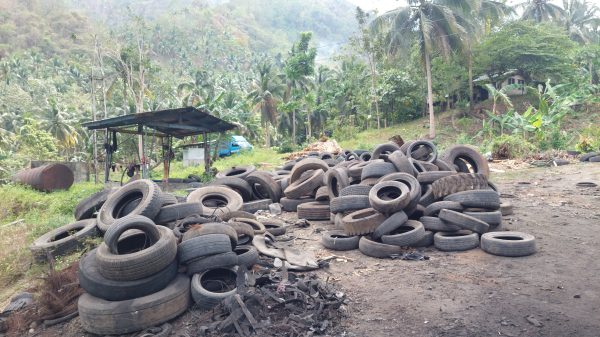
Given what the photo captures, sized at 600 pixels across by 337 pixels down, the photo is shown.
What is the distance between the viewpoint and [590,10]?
52438mm

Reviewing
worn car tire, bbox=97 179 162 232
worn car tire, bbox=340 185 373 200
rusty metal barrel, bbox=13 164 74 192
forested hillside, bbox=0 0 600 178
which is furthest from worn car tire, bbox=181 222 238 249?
forested hillside, bbox=0 0 600 178

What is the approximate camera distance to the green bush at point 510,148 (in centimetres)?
1744

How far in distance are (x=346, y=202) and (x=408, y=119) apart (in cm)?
2933

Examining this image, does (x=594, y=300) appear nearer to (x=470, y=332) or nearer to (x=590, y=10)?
(x=470, y=332)

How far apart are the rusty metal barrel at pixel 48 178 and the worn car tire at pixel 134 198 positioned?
11248 millimetres

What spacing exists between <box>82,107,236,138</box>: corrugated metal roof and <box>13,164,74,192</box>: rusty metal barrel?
3746mm

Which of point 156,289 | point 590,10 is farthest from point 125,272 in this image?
point 590,10

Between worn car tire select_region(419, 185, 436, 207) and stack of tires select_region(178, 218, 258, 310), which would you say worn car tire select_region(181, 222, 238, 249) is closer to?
stack of tires select_region(178, 218, 258, 310)

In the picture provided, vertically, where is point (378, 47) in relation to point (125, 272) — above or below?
above

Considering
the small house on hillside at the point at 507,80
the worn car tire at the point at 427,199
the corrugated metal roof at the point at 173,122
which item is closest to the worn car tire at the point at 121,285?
the worn car tire at the point at 427,199

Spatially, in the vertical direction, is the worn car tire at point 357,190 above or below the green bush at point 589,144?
below

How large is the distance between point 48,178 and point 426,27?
22.1 metres

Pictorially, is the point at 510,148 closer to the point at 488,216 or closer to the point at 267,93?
the point at 488,216

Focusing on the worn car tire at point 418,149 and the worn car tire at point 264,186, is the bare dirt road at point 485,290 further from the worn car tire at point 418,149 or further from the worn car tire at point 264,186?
the worn car tire at point 264,186
